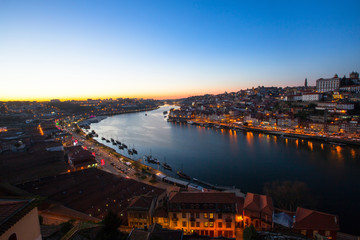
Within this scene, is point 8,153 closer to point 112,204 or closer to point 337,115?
point 112,204

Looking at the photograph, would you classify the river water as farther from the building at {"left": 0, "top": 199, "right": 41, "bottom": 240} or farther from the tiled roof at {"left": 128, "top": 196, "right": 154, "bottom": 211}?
the building at {"left": 0, "top": 199, "right": 41, "bottom": 240}

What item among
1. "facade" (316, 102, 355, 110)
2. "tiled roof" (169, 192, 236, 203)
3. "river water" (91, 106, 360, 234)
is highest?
"facade" (316, 102, 355, 110)

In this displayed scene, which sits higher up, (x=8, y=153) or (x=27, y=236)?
(x=27, y=236)

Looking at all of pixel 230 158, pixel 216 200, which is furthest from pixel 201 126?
pixel 216 200

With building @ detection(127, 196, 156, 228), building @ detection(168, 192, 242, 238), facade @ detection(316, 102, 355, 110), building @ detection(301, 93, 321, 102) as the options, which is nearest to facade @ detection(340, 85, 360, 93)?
building @ detection(301, 93, 321, 102)

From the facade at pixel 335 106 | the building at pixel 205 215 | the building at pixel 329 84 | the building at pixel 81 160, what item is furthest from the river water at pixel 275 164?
the building at pixel 329 84

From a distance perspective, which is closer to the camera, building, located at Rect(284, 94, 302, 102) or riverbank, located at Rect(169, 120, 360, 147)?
riverbank, located at Rect(169, 120, 360, 147)
